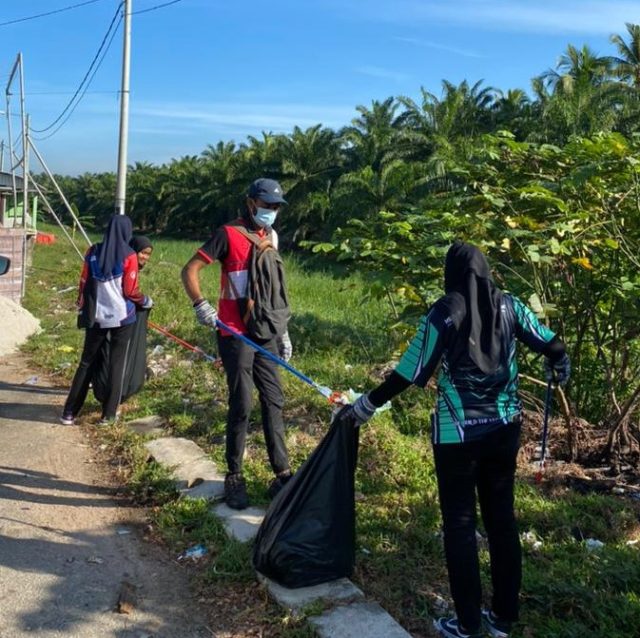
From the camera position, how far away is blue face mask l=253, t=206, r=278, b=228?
4215mm

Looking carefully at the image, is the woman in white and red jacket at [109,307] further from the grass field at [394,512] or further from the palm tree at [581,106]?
the palm tree at [581,106]

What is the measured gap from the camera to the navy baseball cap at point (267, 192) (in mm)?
4168

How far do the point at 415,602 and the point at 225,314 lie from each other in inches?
74.5

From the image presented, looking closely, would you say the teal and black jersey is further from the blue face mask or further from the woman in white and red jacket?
the woman in white and red jacket

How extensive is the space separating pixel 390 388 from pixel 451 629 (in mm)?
1018

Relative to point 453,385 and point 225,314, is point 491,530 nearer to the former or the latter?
point 453,385

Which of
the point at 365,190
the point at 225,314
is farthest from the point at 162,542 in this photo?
the point at 365,190

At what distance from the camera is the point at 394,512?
4160mm

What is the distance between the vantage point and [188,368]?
7559 millimetres

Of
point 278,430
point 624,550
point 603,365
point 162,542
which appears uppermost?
point 603,365

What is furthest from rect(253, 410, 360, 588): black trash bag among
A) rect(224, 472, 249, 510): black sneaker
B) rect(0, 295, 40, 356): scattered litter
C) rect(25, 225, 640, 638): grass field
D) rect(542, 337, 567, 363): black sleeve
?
rect(0, 295, 40, 356): scattered litter

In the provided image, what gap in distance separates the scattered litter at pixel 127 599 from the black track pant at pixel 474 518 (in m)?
1.45

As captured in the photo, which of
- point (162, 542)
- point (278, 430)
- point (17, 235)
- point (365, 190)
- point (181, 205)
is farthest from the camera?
point (181, 205)

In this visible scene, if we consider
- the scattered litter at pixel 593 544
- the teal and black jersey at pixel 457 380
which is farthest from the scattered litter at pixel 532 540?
the teal and black jersey at pixel 457 380
